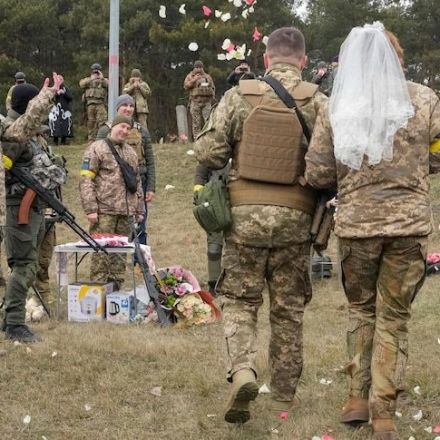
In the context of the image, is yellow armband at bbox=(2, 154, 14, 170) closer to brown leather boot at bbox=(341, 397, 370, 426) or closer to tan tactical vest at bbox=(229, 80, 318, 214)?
tan tactical vest at bbox=(229, 80, 318, 214)

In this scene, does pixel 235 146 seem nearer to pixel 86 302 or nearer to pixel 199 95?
pixel 86 302

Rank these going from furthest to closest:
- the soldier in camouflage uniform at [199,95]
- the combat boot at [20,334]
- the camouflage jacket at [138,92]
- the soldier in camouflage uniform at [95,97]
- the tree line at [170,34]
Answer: the tree line at [170,34], the soldier in camouflage uniform at [95,97], the camouflage jacket at [138,92], the soldier in camouflage uniform at [199,95], the combat boot at [20,334]

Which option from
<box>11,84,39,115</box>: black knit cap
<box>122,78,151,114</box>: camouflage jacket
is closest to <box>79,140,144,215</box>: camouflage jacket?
<box>11,84,39,115</box>: black knit cap

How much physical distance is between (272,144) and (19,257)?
2606mm

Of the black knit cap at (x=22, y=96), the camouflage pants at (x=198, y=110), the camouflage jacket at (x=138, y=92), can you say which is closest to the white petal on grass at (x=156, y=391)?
the black knit cap at (x=22, y=96)

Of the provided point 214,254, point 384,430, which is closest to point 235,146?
point 384,430

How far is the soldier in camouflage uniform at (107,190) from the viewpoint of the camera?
720 centimetres

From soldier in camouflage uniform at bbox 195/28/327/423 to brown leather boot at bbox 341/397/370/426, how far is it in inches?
15.5

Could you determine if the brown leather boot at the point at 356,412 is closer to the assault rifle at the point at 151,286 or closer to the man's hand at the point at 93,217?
the assault rifle at the point at 151,286

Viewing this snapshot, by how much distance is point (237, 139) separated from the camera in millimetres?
4102

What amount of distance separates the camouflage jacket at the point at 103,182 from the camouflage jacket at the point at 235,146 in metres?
3.21

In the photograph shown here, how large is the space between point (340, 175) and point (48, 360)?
104 inches

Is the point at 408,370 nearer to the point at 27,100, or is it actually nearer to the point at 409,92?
the point at 409,92

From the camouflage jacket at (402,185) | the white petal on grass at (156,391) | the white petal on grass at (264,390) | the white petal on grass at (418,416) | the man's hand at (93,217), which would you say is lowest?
the white petal on grass at (156,391)
